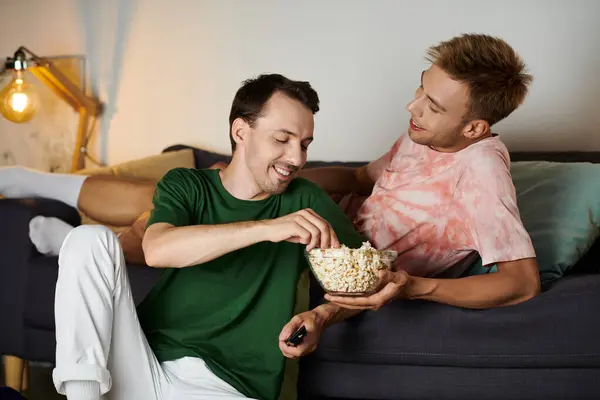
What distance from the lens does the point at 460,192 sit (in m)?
2.00

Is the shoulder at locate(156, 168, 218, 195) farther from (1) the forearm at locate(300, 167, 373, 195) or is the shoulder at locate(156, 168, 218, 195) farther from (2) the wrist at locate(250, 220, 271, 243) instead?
(1) the forearm at locate(300, 167, 373, 195)

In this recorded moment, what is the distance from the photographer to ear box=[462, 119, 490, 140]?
205cm

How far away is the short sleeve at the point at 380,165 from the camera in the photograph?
2.36 metres

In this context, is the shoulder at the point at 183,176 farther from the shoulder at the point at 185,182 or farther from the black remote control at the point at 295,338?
the black remote control at the point at 295,338

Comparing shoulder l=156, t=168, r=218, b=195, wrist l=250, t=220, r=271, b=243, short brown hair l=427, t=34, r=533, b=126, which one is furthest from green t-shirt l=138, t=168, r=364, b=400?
short brown hair l=427, t=34, r=533, b=126

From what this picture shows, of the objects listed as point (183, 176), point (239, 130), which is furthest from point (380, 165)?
point (183, 176)

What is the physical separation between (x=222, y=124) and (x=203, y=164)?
1.37ft

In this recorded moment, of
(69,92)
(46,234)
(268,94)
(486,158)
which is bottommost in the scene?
(46,234)

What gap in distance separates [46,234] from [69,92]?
4.27 ft

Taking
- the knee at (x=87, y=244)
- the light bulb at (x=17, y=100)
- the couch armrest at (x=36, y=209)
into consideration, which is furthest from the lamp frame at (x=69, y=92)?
the knee at (x=87, y=244)

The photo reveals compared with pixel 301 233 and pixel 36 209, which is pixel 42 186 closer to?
pixel 36 209

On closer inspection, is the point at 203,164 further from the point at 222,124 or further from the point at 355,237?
the point at 355,237

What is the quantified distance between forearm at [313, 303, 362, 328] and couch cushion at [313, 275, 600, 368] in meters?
0.16

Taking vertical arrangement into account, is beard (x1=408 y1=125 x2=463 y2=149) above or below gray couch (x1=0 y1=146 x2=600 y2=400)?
above
